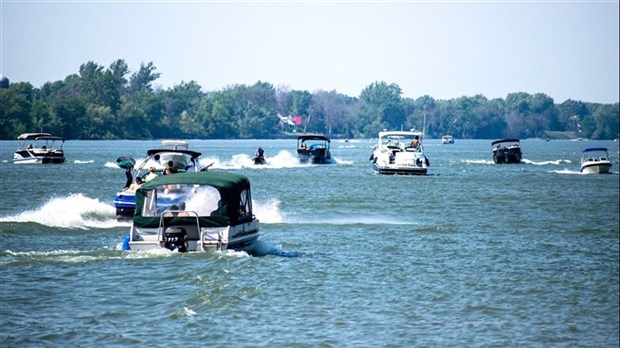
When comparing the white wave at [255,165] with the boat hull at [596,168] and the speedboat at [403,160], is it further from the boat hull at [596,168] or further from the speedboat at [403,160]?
the boat hull at [596,168]

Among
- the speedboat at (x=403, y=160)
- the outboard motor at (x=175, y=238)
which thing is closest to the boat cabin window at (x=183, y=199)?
the outboard motor at (x=175, y=238)

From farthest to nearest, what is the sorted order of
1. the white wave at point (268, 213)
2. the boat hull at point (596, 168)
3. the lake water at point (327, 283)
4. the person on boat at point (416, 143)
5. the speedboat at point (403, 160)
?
the boat hull at point (596, 168) → the person on boat at point (416, 143) → the speedboat at point (403, 160) → the white wave at point (268, 213) → the lake water at point (327, 283)

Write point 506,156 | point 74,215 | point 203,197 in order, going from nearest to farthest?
point 203,197 < point 74,215 < point 506,156

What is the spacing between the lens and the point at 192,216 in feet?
94.0

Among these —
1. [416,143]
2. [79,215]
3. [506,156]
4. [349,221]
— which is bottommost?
[506,156]

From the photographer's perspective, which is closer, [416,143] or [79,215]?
[79,215]

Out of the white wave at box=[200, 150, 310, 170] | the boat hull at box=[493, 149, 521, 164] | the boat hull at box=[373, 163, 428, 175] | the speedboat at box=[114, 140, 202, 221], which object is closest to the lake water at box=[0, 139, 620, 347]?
the speedboat at box=[114, 140, 202, 221]

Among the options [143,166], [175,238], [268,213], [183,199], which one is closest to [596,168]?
[268,213]

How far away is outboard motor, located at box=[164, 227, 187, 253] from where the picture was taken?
2870 centimetres

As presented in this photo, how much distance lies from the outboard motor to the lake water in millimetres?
218

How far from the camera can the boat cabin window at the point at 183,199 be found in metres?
29.6

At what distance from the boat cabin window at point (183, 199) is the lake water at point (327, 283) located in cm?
144

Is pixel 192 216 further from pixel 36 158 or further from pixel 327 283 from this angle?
pixel 36 158

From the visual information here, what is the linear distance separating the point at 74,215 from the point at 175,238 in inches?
559
